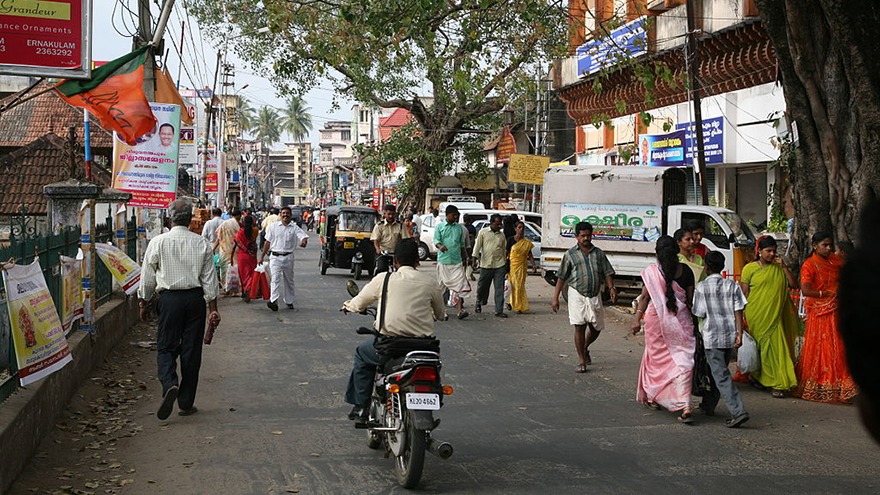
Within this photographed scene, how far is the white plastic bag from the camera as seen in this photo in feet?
31.8

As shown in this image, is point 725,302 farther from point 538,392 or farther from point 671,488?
point 671,488

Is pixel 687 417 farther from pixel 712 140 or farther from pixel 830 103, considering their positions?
pixel 712 140

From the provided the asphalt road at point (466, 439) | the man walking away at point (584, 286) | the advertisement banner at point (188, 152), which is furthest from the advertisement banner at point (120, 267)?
the advertisement banner at point (188, 152)

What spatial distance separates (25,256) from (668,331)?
544 cm

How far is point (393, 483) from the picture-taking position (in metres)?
6.27

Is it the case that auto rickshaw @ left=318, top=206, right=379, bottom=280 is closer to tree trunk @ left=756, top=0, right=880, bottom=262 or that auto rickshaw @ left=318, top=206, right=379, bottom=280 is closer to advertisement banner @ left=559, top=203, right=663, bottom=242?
advertisement banner @ left=559, top=203, right=663, bottom=242

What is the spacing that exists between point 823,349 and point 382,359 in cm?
483

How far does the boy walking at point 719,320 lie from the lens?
8.33m

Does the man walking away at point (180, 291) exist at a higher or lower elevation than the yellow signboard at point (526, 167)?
lower

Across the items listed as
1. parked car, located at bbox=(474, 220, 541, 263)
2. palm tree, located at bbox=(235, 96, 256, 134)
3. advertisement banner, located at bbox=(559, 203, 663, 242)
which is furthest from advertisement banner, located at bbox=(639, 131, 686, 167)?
palm tree, located at bbox=(235, 96, 256, 134)

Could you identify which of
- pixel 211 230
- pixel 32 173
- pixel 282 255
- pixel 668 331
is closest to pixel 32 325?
pixel 668 331

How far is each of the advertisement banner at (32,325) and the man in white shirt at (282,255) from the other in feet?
30.5

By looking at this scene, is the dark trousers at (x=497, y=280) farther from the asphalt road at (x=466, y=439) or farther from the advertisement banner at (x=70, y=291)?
the advertisement banner at (x=70, y=291)

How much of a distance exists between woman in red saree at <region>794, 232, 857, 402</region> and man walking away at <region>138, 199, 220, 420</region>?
5.71 meters
